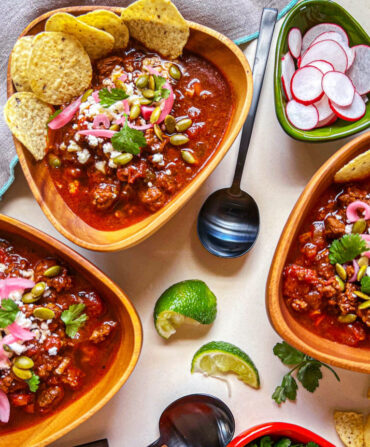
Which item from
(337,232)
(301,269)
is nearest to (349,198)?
(337,232)

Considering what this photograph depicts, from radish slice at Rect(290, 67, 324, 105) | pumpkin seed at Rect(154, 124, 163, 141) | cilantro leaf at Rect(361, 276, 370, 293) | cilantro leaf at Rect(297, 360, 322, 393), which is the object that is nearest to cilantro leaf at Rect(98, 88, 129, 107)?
pumpkin seed at Rect(154, 124, 163, 141)

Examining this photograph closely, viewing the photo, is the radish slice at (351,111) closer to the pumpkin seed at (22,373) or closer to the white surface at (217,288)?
the white surface at (217,288)

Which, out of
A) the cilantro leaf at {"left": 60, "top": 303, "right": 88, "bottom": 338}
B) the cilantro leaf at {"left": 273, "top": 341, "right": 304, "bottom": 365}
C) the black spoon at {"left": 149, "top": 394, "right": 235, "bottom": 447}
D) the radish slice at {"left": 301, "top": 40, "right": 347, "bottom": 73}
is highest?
the radish slice at {"left": 301, "top": 40, "right": 347, "bottom": 73}

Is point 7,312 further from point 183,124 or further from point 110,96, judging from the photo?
point 183,124

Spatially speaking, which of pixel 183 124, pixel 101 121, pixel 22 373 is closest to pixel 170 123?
pixel 183 124

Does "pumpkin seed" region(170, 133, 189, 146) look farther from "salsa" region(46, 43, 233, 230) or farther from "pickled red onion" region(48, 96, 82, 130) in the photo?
"pickled red onion" region(48, 96, 82, 130)
